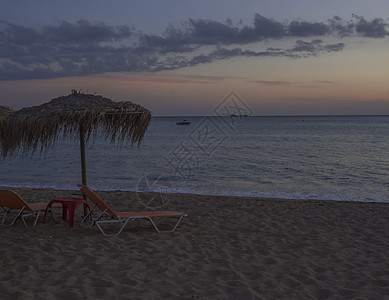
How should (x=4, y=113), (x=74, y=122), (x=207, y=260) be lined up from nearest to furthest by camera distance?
(x=207, y=260) < (x=74, y=122) < (x=4, y=113)

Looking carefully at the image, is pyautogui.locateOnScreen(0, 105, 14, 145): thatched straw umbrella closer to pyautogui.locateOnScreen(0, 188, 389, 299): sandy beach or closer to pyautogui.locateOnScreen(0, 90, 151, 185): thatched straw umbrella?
pyautogui.locateOnScreen(0, 90, 151, 185): thatched straw umbrella

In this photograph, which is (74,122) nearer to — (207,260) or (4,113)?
(4,113)

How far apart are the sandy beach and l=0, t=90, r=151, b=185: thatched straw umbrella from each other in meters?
1.36

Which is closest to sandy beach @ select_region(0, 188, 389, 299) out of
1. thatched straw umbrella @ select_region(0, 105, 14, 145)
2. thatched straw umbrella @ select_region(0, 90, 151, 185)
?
thatched straw umbrella @ select_region(0, 90, 151, 185)

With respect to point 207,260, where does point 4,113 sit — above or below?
above

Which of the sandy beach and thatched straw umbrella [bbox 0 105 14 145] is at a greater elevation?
thatched straw umbrella [bbox 0 105 14 145]

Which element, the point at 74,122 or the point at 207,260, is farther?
the point at 74,122

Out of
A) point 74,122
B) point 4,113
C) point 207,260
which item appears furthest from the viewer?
point 4,113

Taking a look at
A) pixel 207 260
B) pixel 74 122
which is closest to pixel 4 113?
pixel 74 122

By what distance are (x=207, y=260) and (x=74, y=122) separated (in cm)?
279

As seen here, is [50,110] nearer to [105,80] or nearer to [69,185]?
[69,185]

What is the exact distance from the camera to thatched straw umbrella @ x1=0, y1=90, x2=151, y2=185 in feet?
17.4

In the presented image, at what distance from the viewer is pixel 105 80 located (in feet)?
63.5

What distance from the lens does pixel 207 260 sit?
4.17 m
